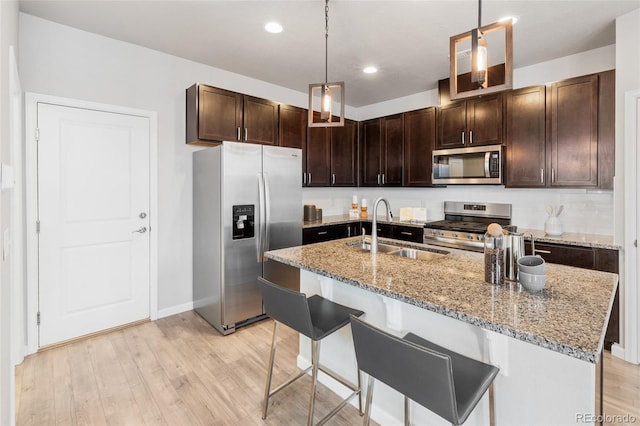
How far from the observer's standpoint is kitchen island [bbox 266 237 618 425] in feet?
3.58

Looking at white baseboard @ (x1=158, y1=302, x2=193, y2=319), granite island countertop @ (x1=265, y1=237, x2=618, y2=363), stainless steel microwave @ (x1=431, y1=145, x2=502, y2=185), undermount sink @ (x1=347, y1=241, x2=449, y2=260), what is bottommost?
white baseboard @ (x1=158, y1=302, x2=193, y2=319)

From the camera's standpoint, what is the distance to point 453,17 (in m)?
2.59

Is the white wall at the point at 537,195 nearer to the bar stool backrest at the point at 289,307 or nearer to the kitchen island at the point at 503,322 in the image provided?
the kitchen island at the point at 503,322

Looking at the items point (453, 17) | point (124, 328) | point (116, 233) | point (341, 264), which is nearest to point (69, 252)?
point (116, 233)

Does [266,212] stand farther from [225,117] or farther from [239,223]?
[225,117]

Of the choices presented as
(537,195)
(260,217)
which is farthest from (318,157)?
(537,195)

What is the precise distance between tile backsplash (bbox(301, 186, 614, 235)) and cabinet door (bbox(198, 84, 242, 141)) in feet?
5.01

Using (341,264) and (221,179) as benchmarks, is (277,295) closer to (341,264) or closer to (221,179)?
(341,264)

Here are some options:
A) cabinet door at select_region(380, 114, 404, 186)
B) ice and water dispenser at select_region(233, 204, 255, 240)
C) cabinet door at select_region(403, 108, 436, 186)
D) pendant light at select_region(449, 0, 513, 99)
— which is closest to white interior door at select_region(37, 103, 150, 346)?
ice and water dispenser at select_region(233, 204, 255, 240)

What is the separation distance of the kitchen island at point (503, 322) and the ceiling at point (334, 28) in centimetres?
190

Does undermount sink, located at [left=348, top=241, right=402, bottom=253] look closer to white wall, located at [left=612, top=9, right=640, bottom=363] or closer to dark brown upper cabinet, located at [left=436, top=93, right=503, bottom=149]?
white wall, located at [left=612, top=9, right=640, bottom=363]

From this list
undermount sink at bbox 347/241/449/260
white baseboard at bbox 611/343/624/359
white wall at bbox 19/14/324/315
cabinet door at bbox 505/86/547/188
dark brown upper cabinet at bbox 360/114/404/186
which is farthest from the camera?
dark brown upper cabinet at bbox 360/114/404/186

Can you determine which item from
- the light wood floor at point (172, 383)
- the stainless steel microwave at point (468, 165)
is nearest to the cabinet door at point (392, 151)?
the stainless steel microwave at point (468, 165)

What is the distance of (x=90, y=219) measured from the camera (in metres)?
2.96
